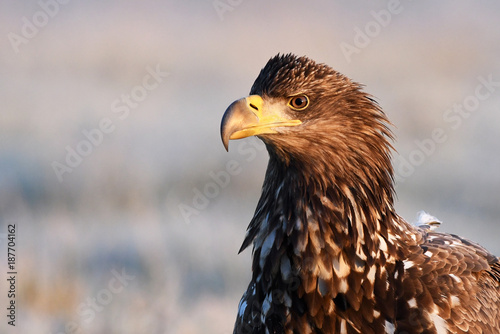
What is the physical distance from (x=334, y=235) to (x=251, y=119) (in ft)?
2.69

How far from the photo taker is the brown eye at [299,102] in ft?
16.0

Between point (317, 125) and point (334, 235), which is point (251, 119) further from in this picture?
point (334, 235)

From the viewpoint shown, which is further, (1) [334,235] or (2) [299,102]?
(2) [299,102]

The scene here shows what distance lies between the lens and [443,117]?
12133mm

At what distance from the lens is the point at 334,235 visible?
4754mm

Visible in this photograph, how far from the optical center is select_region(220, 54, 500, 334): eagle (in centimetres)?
469

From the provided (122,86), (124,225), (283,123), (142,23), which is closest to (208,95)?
(122,86)

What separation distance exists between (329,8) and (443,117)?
476cm

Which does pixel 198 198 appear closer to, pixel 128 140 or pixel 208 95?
pixel 128 140

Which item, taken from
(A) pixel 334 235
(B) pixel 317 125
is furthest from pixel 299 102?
(A) pixel 334 235

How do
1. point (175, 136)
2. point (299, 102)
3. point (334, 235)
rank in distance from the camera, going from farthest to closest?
point (175, 136) → point (299, 102) → point (334, 235)

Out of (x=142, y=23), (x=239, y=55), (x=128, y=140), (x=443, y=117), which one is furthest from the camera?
(x=142, y=23)

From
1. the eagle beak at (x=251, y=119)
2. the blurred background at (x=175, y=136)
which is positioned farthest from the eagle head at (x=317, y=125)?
the blurred background at (x=175, y=136)

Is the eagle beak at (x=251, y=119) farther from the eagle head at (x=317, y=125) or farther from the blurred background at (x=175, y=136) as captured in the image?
the blurred background at (x=175, y=136)
